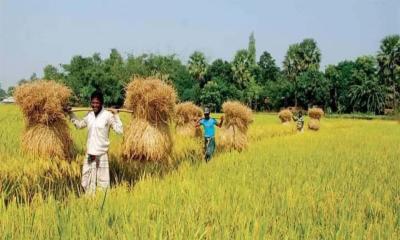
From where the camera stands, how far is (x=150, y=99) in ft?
23.5

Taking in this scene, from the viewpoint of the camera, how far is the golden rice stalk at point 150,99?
7.21 m

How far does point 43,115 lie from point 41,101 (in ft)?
0.73

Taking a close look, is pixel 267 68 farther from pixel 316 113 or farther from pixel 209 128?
pixel 209 128

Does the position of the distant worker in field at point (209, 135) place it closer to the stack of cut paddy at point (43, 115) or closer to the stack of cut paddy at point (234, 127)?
the stack of cut paddy at point (234, 127)

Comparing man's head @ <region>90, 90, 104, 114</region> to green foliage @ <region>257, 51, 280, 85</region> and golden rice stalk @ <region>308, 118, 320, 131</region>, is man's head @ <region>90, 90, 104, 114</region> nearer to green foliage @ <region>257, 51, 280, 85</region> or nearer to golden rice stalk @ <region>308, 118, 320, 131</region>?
golden rice stalk @ <region>308, 118, 320, 131</region>

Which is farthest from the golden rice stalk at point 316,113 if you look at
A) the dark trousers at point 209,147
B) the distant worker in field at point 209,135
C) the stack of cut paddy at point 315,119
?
the dark trousers at point 209,147

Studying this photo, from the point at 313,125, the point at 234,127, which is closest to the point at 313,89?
the point at 313,125

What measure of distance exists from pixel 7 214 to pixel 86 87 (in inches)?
Answer: 2039

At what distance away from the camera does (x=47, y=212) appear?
3.60 meters

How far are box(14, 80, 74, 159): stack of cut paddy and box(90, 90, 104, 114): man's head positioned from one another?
1.01m

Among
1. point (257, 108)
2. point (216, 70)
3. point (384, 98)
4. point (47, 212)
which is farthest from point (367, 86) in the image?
point (47, 212)

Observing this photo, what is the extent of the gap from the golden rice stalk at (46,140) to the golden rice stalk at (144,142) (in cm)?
97

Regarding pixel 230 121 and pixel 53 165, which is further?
pixel 230 121

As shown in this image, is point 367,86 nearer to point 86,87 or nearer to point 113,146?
point 86,87
